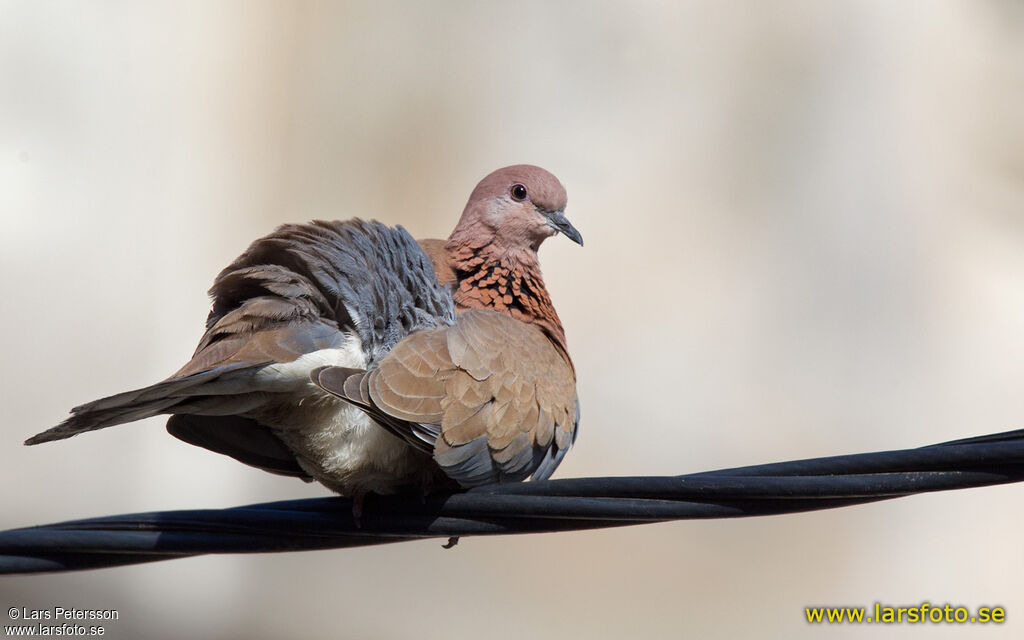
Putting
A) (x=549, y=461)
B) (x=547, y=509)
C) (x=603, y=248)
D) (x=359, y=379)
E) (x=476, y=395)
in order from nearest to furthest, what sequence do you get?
1. (x=547, y=509)
2. (x=359, y=379)
3. (x=476, y=395)
4. (x=549, y=461)
5. (x=603, y=248)

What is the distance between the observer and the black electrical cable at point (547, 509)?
6.56 feet

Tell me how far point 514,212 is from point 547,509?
1.91m

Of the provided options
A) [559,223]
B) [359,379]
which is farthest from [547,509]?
[559,223]

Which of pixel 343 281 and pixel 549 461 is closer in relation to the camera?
pixel 343 281

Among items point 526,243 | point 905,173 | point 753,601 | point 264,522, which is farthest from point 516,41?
point 264,522

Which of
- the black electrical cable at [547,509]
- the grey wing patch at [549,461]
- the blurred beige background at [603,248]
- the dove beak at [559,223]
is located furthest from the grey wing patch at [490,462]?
the blurred beige background at [603,248]

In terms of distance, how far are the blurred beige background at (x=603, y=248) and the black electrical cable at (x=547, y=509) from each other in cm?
662

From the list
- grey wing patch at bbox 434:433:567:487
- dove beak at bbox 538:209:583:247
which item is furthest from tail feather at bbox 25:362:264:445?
dove beak at bbox 538:209:583:247

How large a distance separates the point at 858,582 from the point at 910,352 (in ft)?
7.53

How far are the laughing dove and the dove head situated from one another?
0.54 meters

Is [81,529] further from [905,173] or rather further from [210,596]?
[905,173]

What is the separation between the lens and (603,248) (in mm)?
10203

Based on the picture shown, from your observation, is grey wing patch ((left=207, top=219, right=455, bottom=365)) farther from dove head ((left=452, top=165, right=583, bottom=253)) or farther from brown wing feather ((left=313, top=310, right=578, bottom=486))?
dove head ((left=452, top=165, right=583, bottom=253))

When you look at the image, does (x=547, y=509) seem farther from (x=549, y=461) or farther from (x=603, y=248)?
(x=603, y=248)
